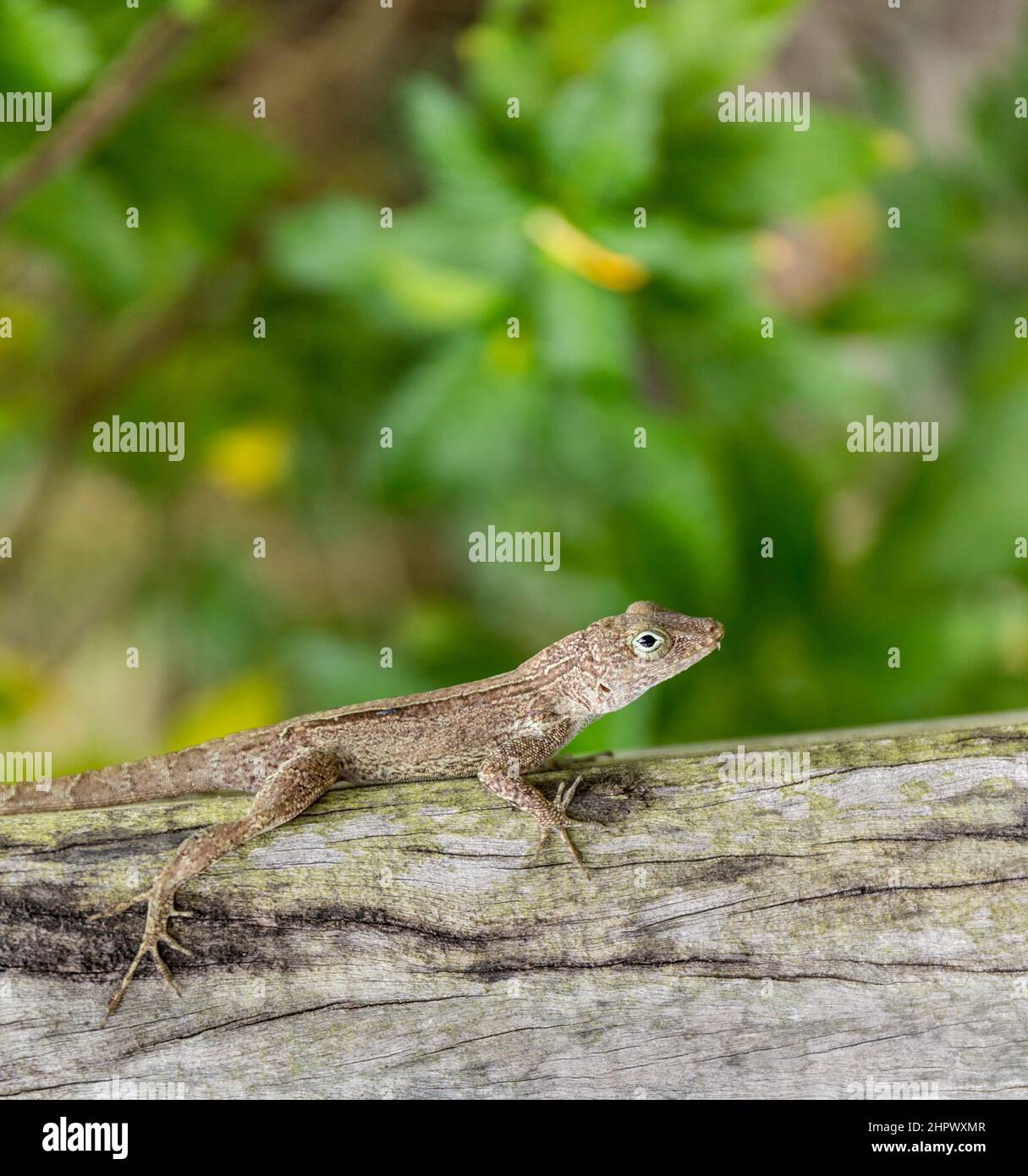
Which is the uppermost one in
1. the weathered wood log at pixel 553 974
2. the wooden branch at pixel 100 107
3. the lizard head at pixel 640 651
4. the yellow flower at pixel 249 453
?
the wooden branch at pixel 100 107

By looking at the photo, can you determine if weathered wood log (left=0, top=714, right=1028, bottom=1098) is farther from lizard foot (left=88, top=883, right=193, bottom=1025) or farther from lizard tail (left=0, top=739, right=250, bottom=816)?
lizard tail (left=0, top=739, right=250, bottom=816)

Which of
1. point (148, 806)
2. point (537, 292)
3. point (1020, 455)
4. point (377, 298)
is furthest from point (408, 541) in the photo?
point (148, 806)

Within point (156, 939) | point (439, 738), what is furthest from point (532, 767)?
point (156, 939)

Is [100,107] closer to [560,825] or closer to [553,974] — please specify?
[560,825]

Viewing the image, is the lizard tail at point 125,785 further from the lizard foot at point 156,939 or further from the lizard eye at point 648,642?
the lizard eye at point 648,642

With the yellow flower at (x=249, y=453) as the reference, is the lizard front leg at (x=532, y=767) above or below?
below

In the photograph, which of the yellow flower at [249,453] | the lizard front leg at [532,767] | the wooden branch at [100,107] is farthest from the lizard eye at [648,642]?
the yellow flower at [249,453]

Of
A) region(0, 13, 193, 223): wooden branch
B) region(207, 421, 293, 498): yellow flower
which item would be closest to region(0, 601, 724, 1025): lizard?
region(0, 13, 193, 223): wooden branch

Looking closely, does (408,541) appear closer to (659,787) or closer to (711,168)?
(711,168)
